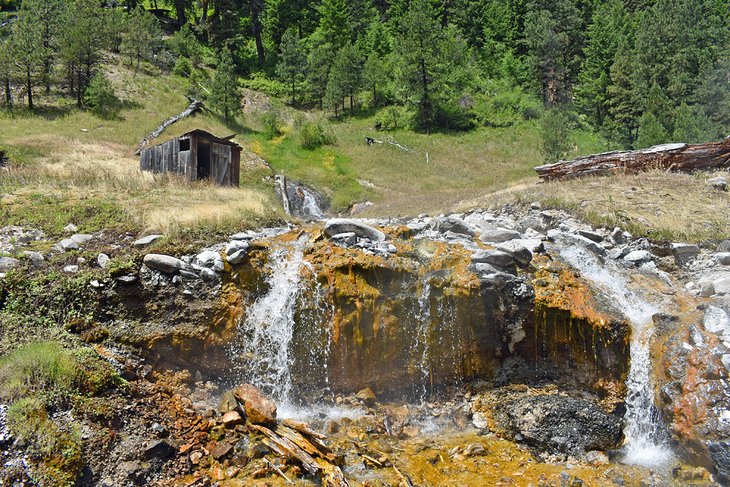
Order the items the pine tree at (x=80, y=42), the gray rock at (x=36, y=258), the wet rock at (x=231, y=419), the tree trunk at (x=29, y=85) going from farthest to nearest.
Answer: the pine tree at (x=80, y=42) < the tree trunk at (x=29, y=85) < the gray rock at (x=36, y=258) < the wet rock at (x=231, y=419)

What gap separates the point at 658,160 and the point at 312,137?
82.8ft

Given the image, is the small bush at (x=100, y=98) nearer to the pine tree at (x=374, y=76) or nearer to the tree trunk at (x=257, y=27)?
the pine tree at (x=374, y=76)

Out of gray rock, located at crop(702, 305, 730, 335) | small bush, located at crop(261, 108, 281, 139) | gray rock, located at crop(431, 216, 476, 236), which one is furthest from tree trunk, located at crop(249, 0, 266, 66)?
gray rock, located at crop(702, 305, 730, 335)

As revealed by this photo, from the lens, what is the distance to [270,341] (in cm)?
848

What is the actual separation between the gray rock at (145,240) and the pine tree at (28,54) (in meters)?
30.4

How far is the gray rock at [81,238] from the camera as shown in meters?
→ 9.40

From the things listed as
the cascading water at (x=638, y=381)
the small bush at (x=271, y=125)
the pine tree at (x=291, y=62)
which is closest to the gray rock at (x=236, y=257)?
the cascading water at (x=638, y=381)

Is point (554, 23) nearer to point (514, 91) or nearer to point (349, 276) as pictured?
point (514, 91)

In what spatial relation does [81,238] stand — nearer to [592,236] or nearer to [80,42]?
[592,236]

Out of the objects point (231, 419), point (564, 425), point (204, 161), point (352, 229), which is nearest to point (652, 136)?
point (352, 229)

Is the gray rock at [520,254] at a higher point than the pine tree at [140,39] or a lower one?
lower

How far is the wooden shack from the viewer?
20703 millimetres

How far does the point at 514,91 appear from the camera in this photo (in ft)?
154

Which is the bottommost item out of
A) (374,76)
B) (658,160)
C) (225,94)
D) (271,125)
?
(658,160)
